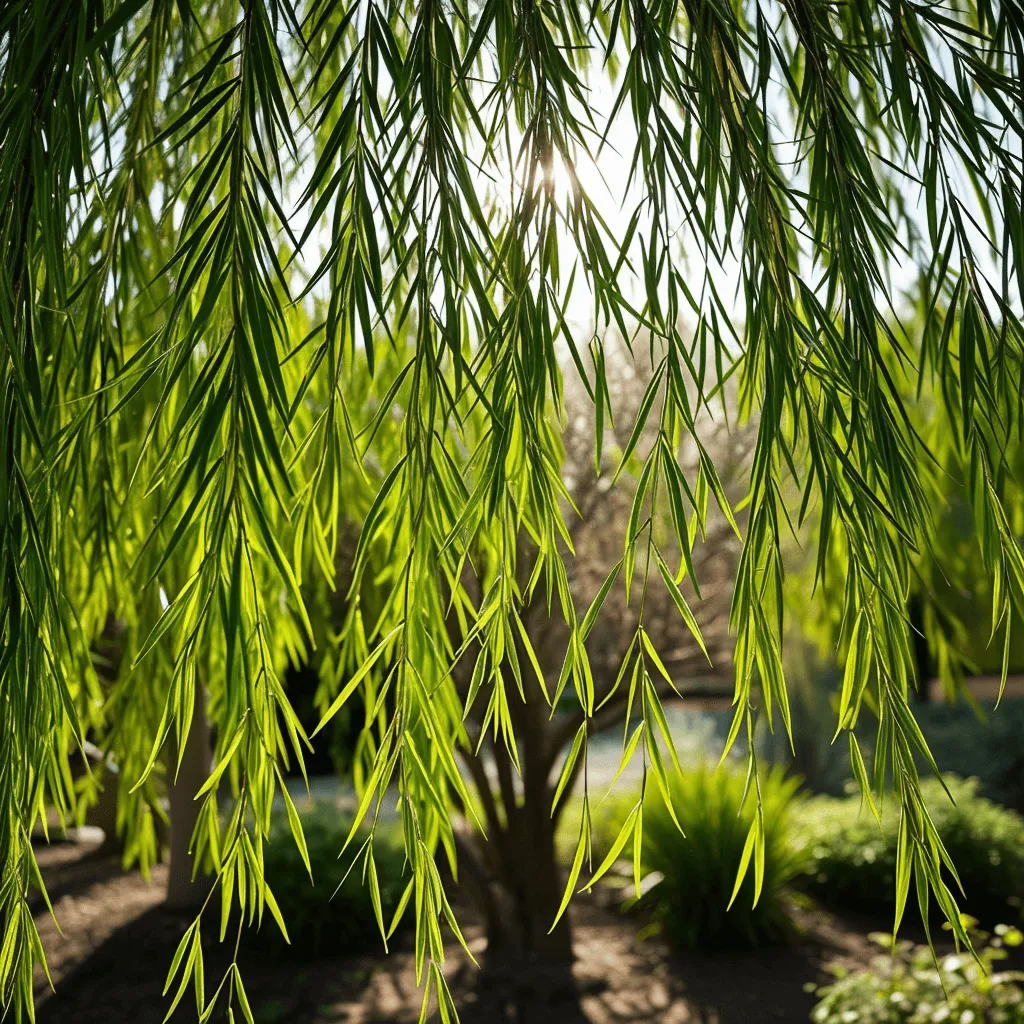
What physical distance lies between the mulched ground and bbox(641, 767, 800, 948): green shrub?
135mm

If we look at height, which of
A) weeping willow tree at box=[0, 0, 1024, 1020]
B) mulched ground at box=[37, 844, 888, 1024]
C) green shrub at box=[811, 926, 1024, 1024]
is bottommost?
mulched ground at box=[37, 844, 888, 1024]

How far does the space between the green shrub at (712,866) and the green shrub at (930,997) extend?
1.47 metres

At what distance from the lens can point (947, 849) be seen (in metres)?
5.82

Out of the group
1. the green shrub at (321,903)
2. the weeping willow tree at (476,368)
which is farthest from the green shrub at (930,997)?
the green shrub at (321,903)

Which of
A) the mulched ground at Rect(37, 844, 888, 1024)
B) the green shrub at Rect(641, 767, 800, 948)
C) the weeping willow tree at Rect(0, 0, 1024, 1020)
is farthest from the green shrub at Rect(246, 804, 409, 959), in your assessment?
the weeping willow tree at Rect(0, 0, 1024, 1020)

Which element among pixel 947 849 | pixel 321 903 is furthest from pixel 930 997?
pixel 321 903

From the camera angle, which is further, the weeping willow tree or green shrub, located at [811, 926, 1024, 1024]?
green shrub, located at [811, 926, 1024, 1024]

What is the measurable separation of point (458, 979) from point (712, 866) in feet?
4.94

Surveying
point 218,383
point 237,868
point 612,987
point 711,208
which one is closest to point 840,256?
point 711,208

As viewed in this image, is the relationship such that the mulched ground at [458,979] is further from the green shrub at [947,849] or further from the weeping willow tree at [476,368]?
the weeping willow tree at [476,368]

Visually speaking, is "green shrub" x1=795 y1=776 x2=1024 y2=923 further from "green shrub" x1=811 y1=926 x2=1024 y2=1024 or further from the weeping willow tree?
the weeping willow tree

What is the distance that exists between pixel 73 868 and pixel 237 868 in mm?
6332

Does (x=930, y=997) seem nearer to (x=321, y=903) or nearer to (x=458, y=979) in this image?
(x=458, y=979)

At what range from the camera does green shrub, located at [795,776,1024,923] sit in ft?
18.4
